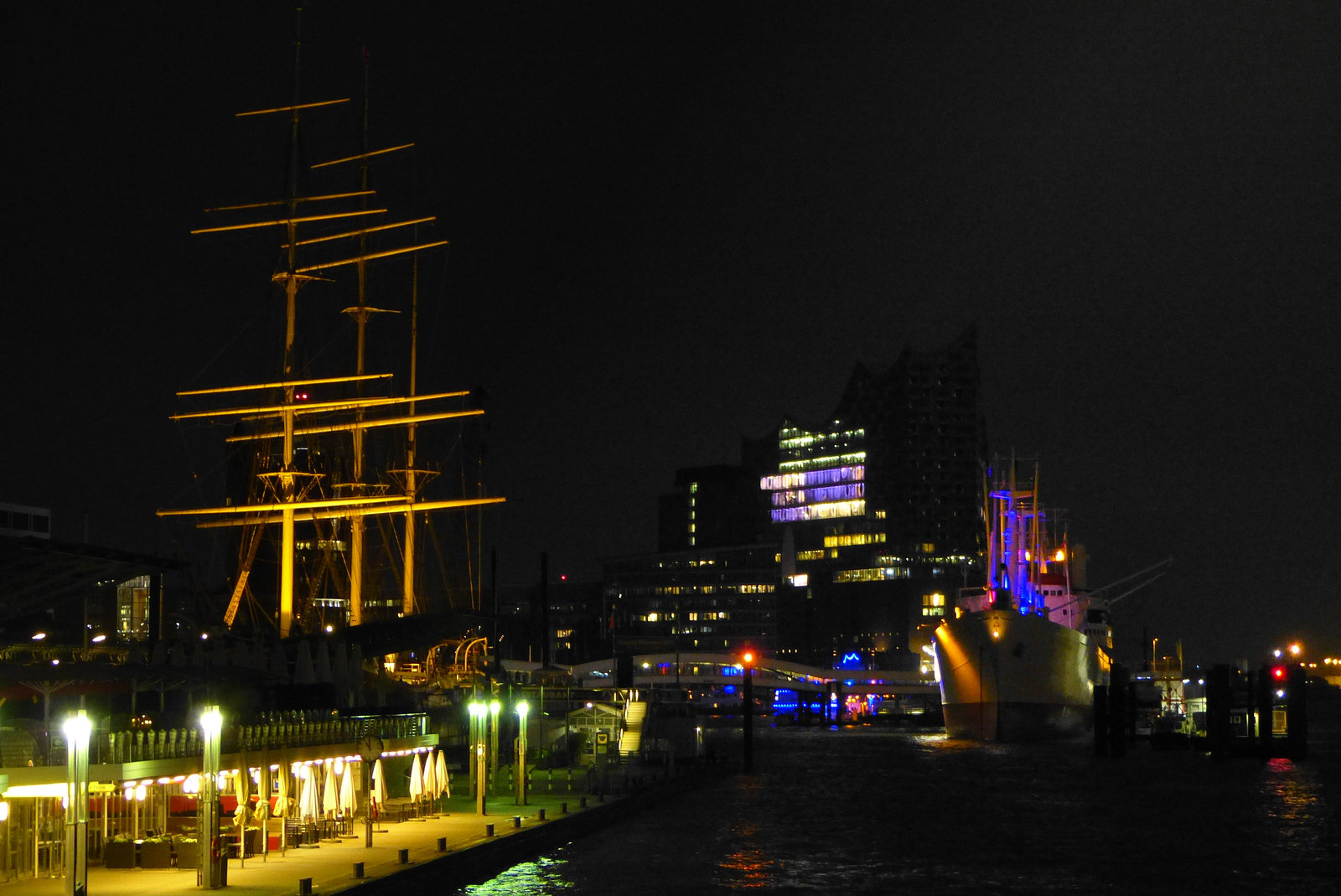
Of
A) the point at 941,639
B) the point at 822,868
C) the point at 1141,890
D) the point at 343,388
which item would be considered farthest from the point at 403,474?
the point at 1141,890

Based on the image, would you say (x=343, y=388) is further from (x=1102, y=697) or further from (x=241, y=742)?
(x=241, y=742)

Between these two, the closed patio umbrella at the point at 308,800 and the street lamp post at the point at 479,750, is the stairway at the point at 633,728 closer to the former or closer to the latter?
the street lamp post at the point at 479,750

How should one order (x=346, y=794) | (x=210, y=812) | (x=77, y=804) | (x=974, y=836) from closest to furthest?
(x=77, y=804)
(x=210, y=812)
(x=346, y=794)
(x=974, y=836)

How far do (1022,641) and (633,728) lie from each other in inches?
1397

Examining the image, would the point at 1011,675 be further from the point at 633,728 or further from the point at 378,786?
the point at 378,786

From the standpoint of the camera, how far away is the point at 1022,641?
3711 inches

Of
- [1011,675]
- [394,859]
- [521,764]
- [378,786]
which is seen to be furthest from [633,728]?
[394,859]

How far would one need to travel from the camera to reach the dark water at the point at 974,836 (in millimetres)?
36094

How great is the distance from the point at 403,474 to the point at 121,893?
221ft

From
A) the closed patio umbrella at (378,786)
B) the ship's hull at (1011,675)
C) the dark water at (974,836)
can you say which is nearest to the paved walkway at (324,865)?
the closed patio umbrella at (378,786)

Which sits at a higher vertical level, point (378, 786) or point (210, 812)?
point (210, 812)

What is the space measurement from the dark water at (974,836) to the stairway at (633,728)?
A: 4486 mm

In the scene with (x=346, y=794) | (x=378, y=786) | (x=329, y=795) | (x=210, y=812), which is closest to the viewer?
(x=210, y=812)

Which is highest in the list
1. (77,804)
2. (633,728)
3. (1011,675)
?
(77,804)
